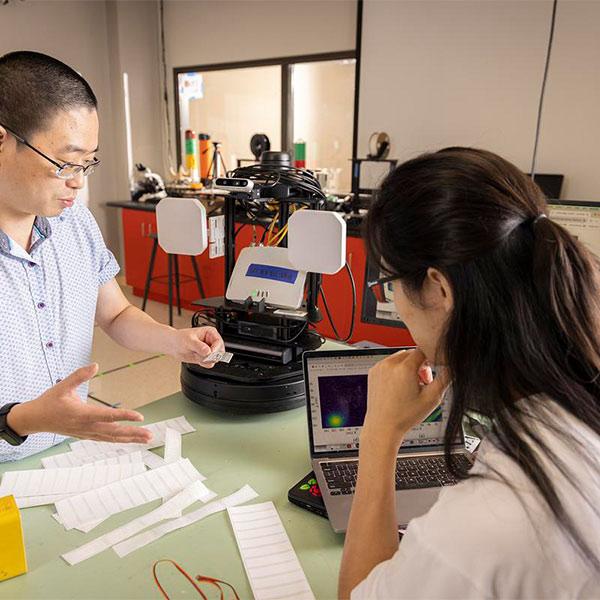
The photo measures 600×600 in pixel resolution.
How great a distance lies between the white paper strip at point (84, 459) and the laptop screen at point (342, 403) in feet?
1.26

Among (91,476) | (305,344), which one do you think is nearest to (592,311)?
(305,344)

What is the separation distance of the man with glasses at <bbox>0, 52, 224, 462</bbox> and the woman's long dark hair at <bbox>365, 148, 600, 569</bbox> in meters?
0.52

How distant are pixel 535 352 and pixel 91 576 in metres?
0.71

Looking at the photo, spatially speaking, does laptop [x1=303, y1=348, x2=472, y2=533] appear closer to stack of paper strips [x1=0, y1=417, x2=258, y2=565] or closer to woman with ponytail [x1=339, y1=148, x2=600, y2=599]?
stack of paper strips [x1=0, y1=417, x2=258, y2=565]

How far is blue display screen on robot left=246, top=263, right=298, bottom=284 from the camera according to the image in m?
1.31

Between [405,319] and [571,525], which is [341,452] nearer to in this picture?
[405,319]

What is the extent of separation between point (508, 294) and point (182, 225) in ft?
2.77

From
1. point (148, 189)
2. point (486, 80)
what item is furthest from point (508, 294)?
point (148, 189)

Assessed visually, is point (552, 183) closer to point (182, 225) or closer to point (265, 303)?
point (265, 303)

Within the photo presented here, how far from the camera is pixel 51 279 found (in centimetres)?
125

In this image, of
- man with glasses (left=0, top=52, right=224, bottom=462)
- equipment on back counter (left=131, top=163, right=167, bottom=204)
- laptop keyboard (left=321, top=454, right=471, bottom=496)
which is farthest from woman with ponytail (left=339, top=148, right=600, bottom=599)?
equipment on back counter (left=131, top=163, right=167, bottom=204)

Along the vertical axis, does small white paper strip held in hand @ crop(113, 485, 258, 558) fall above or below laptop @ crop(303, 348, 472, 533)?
below

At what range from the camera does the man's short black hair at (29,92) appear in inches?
40.5

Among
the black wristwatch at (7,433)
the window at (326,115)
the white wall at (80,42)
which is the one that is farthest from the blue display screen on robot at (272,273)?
the white wall at (80,42)
